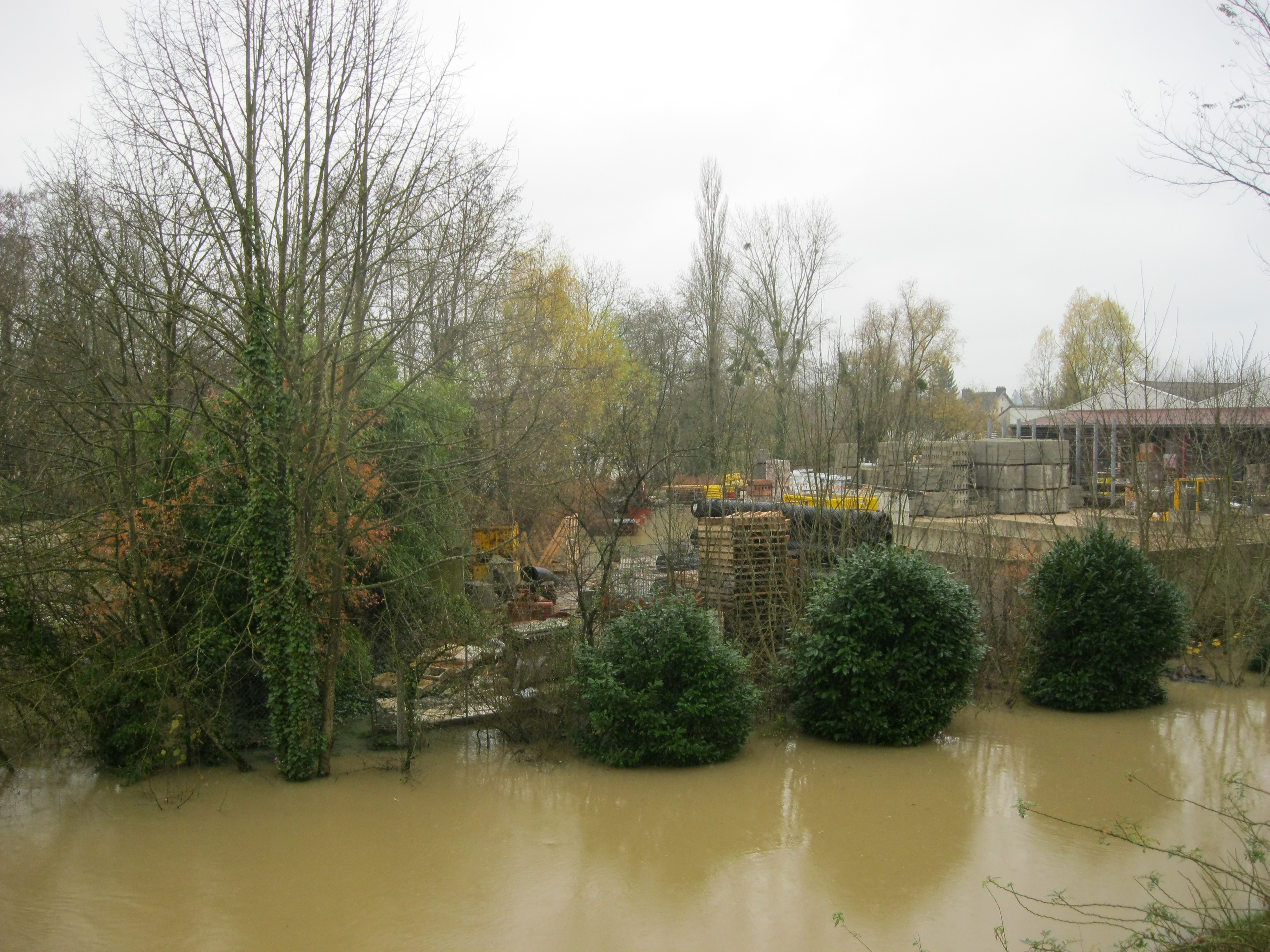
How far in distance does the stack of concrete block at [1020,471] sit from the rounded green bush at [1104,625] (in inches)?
540

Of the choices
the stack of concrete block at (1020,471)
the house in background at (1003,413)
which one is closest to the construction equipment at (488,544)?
the stack of concrete block at (1020,471)

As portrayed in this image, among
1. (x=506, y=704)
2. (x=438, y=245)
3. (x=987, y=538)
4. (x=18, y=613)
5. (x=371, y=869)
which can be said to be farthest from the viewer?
(x=987, y=538)

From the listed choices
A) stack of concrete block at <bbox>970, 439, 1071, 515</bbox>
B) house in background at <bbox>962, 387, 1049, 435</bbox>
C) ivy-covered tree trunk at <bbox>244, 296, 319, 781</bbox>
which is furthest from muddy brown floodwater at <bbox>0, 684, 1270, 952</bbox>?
house in background at <bbox>962, 387, 1049, 435</bbox>

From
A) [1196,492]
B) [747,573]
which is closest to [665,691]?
[747,573]

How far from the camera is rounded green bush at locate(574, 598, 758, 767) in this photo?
9125mm

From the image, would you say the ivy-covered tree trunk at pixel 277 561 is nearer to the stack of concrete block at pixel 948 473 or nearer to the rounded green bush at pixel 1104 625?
the rounded green bush at pixel 1104 625

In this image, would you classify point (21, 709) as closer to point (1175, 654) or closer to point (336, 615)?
point (336, 615)

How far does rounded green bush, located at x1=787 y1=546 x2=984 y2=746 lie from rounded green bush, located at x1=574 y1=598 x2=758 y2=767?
923mm

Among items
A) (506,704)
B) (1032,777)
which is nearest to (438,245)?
(506,704)

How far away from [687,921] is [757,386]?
23.2 metres

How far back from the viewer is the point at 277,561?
29.1 feet

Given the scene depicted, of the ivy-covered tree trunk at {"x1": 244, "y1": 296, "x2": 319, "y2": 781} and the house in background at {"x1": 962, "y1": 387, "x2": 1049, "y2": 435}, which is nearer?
the ivy-covered tree trunk at {"x1": 244, "y1": 296, "x2": 319, "y2": 781}

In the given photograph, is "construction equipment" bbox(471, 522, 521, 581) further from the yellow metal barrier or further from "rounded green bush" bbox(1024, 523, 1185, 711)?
"rounded green bush" bbox(1024, 523, 1185, 711)

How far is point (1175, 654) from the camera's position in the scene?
457 inches
